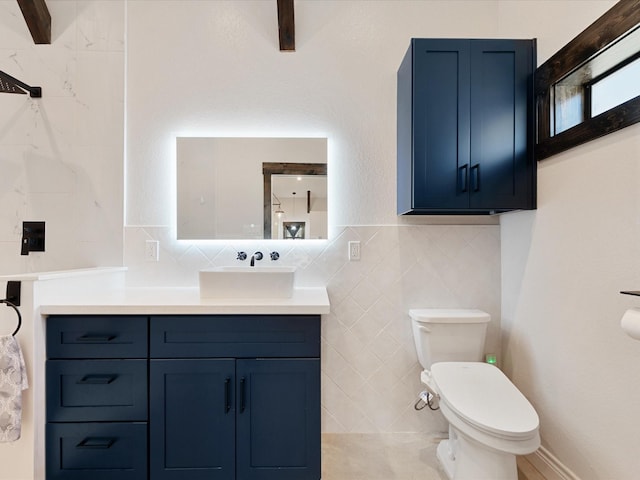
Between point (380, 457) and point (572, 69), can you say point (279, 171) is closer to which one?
point (572, 69)

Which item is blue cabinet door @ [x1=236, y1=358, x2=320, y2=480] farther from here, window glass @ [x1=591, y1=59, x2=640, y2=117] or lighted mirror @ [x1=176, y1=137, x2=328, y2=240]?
Answer: window glass @ [x1=591, y1=59, x2=640, y2=117]

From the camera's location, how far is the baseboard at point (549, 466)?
1.58 m

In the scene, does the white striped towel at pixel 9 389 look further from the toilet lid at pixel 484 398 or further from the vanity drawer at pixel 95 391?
the toilet lid at pixel 484 398

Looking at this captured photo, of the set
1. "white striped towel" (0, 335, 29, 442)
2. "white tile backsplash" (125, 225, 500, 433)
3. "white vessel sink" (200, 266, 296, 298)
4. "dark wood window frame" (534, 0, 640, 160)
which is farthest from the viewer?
"white tile backsplash" (125, 225, 500, 433)

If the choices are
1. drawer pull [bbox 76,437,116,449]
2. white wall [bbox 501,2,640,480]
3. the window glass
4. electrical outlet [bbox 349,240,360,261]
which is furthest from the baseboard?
drawer pull [bbox 76,437,116,449]

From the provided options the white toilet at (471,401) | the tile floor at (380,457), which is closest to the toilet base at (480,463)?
the white toilet at (471,401)

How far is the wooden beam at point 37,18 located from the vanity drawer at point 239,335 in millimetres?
1871

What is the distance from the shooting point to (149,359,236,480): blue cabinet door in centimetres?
153

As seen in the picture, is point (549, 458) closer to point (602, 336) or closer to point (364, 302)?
point (602, 336)

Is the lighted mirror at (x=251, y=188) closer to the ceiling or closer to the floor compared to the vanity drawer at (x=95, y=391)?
closer to the ceiling

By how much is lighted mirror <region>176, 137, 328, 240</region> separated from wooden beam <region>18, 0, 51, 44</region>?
3.24 feet

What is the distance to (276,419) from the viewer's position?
5.08 ft

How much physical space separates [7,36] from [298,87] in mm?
1766

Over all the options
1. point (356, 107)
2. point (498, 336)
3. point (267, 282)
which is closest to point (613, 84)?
point (356, 107)
